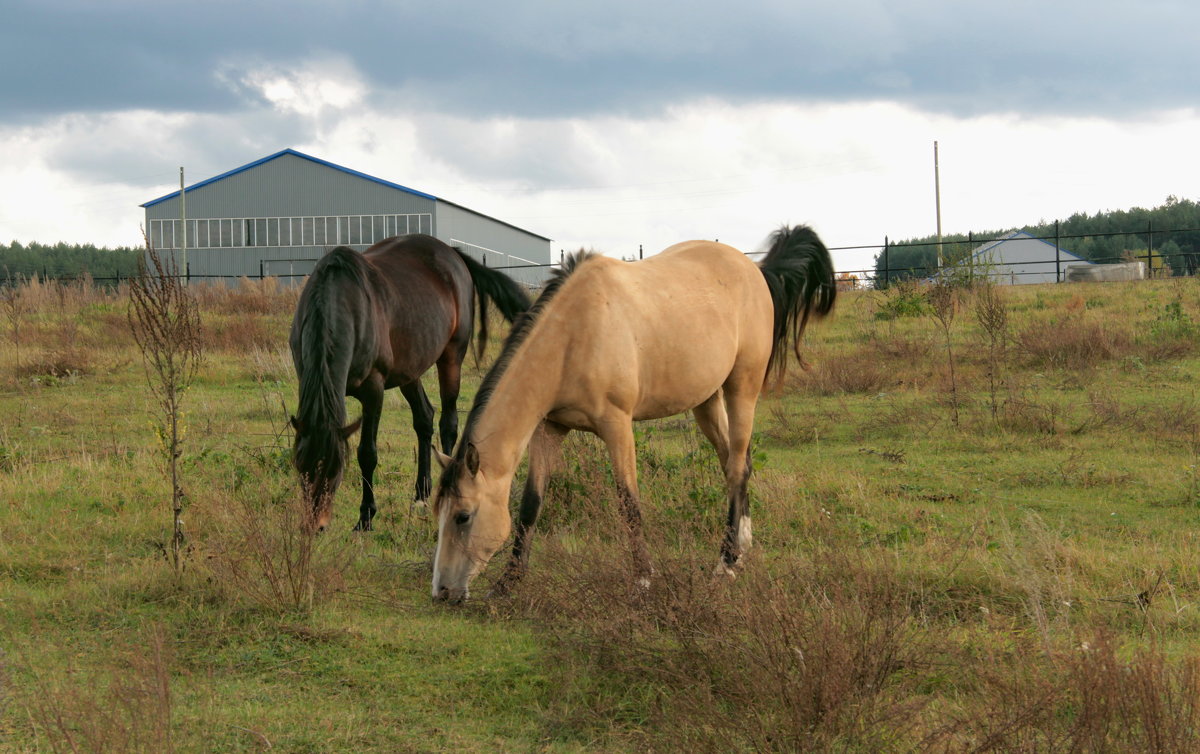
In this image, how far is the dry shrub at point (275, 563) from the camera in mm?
4914

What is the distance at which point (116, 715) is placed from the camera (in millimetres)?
3158

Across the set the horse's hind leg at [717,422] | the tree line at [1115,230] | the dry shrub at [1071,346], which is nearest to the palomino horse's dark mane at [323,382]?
the horse's hind leg at [717,422]

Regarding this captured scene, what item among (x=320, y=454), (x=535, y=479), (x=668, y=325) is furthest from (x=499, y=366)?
(x=320, y=454)

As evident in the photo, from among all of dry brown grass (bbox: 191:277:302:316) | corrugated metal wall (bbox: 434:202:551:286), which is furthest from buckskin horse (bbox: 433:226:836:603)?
corrugated metal wall (bbox: 434:202:551:286)

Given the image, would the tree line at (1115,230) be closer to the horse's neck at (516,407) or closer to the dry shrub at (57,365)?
the dry shrub at (57,365)

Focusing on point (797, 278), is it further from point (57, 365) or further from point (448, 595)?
point (57, 365)

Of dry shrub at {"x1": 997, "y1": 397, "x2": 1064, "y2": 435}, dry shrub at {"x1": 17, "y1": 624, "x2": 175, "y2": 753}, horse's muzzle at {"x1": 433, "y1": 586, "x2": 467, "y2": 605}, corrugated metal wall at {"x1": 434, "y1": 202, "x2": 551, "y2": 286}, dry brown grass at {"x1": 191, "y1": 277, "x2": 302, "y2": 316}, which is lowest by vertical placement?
horse's muzzle at {"x1": 433, "y1": 586, "x2": 467, "y2": 605}

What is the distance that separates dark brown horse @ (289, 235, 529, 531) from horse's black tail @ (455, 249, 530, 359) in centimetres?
1

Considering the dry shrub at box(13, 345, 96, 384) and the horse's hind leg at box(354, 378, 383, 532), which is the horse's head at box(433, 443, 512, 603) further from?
the dry shrub at box(13, 345, 96, 384)

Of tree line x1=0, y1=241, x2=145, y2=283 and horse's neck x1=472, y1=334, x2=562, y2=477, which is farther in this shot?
tree line x1=0, y1=241, x2=145, y2=283

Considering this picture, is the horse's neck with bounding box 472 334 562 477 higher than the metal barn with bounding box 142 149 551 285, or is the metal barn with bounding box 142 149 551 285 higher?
the metal barn with bounding box 142 149 551 285

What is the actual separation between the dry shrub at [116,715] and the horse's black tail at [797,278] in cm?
509

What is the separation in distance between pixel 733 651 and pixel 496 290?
6.30 metres

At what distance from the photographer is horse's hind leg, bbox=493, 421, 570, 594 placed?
215 inches
